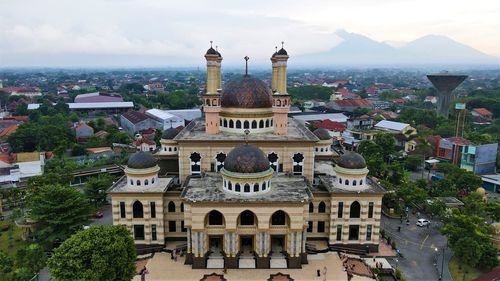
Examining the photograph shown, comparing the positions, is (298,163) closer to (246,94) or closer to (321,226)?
(321,226)

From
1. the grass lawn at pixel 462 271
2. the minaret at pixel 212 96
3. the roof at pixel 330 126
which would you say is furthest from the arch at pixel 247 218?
the roof at pixel 330 126

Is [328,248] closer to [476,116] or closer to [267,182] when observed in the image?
[267,182]

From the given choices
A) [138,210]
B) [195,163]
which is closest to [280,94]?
[195,163]

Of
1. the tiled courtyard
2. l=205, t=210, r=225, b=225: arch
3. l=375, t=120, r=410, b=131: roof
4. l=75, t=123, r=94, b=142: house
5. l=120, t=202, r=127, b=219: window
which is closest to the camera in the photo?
the tiled courtyard

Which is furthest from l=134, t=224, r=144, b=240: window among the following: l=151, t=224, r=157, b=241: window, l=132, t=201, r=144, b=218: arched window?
l=132, t=201, r=144, b=218: arched window

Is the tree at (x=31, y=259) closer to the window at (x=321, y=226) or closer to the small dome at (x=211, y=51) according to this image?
the window at (x=321, y=226)

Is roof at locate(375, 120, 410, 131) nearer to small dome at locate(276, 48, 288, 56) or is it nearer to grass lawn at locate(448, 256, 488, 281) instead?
small dome at locate(276, 48, 288, 56)
